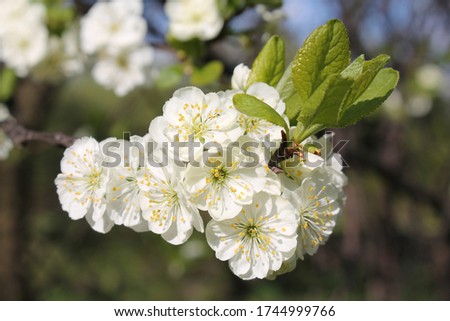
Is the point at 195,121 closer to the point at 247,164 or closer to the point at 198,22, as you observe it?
the point at 247,164

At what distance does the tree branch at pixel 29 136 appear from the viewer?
0.98m

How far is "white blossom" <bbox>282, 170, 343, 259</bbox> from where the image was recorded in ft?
2.68

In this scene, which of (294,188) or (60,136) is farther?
(60,136)

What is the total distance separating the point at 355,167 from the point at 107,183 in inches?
57.6

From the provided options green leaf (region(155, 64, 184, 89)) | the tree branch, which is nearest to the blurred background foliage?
green leaf (region(155, 64, 184, 89))

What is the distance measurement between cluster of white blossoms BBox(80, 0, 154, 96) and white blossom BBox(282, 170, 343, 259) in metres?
0.98

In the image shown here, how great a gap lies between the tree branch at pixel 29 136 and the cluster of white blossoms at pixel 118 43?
54 centimetres

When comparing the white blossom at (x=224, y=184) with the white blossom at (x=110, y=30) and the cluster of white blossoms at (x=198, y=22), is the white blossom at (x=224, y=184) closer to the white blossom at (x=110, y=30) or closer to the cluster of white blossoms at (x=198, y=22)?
the cluster of white blossoms at (x=198, y=22)

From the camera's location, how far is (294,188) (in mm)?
814

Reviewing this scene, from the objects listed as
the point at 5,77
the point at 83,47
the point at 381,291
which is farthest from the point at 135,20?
the point at 381,291

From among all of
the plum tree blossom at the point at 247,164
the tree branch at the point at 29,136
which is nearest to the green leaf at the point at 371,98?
the plum tree blossom at the point at 247,164
